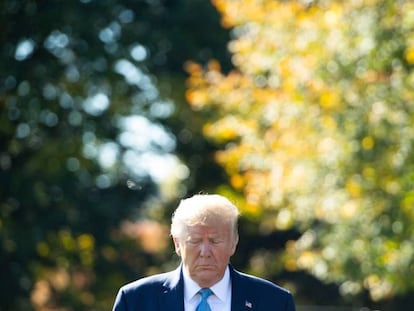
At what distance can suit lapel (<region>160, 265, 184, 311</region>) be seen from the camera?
19.0ft

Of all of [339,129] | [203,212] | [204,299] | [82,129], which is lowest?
[204,299]

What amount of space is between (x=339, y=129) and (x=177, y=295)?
778cm

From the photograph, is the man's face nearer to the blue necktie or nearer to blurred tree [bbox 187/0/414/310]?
the blue necktie

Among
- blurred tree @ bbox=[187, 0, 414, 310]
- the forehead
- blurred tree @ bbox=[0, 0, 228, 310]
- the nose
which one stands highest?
blurred tree @ bbox=[0, 0, 228, 310]

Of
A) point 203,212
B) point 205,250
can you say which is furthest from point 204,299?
point 203,212

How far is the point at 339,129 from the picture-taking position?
44.0 ft

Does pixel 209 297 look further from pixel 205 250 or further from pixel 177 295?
pixel 205 250

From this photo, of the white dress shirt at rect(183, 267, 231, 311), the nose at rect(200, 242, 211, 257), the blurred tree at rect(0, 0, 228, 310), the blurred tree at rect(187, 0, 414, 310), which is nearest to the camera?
the nose at rect(200, 242, 211, 257)

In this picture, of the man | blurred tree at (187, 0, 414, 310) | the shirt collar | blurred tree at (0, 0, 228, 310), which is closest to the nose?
the man

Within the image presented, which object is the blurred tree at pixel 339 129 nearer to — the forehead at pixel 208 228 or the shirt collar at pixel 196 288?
the shirt collar at pixel 196 288

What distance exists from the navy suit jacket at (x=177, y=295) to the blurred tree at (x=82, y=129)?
14813 mm

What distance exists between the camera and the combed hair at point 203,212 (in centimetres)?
572

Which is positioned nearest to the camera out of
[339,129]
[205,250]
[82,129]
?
[205,250]

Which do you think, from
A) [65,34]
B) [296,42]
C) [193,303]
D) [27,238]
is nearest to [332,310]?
[27,238]
